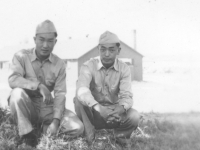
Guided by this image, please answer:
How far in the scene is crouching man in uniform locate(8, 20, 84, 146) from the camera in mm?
3459

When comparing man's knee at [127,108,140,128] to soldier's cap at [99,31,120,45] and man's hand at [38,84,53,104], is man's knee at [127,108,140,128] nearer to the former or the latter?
soldier's cap at [99,31,120,45]

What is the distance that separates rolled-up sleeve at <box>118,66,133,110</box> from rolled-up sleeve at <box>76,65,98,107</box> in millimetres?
493

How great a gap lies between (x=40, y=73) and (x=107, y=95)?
117 cm

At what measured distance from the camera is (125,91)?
156 inches

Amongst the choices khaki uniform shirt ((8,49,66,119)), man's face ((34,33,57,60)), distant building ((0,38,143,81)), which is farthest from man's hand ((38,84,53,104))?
distant building ((0,38,143,81))

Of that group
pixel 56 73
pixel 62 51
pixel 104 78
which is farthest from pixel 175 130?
pixel 62 51

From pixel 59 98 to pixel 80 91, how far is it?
381 millimetres

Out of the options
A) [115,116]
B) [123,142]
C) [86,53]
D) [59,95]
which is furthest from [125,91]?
[86,53]

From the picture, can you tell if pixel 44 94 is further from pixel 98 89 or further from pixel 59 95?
pixel 98 89

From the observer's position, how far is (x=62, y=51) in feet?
75.2

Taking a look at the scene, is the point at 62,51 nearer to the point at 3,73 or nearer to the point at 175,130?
the point at 3,73

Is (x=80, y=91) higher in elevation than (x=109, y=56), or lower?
lower

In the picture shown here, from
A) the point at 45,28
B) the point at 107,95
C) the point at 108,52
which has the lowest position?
the point at 107,95

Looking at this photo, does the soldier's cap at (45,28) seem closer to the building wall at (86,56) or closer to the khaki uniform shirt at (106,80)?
the khaki uniform shirt at (106,80)
